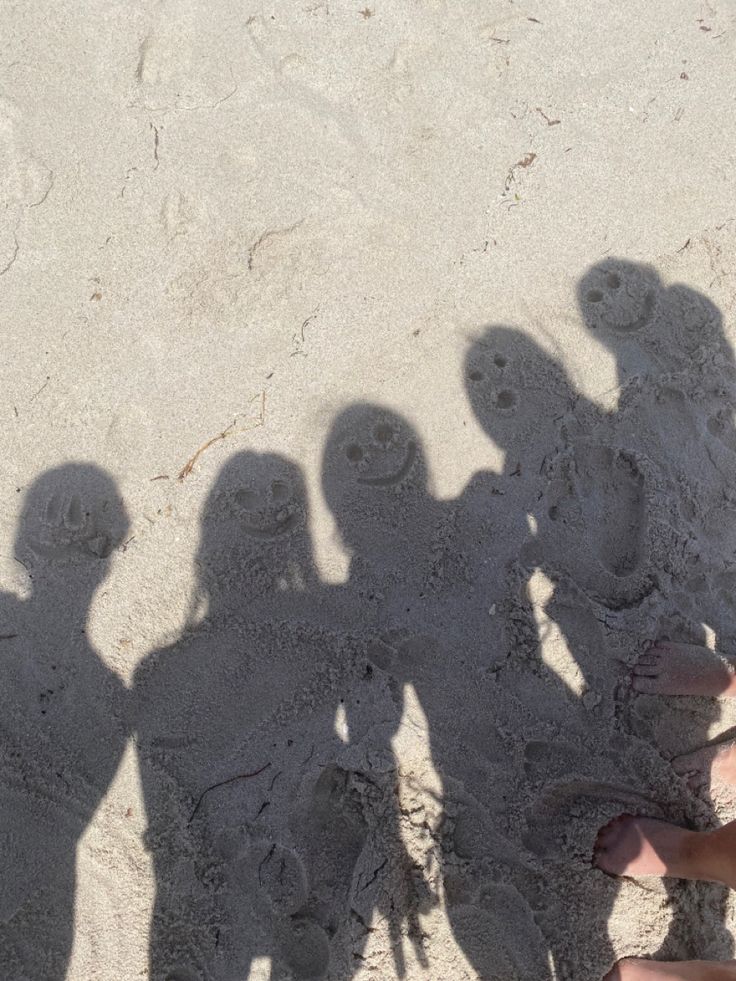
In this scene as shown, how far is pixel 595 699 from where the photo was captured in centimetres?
197

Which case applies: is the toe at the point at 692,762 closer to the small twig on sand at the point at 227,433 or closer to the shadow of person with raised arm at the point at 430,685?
the shadow of person with raised arm at the point at 430,685

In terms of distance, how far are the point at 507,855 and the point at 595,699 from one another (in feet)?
1.68

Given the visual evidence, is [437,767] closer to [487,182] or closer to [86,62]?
[487,182]

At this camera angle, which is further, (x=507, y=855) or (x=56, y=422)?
(x=56, y=422)

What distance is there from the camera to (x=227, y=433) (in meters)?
1.99

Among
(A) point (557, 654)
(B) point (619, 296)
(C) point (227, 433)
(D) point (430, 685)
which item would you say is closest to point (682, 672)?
(A) point (557, 654)

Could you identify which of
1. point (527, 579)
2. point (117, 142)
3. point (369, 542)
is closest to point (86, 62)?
point (117, 142)

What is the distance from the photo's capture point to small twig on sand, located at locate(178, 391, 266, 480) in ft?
6.46

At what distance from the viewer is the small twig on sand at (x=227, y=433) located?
1.97m

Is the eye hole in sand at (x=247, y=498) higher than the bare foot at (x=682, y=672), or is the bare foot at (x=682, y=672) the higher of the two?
the eye hole in sand at (x=247, y=498)

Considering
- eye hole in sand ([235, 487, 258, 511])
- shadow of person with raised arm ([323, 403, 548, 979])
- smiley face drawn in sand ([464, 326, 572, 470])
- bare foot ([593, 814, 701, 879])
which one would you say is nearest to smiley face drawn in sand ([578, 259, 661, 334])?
smiley face drawn in sand ([464, 326, 572, 470])

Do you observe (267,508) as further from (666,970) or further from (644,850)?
(666,970)

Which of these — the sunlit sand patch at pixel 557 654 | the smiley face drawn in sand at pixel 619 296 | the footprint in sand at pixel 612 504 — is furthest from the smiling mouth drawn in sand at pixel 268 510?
the smiley face drawn in sand at pixel 619 296

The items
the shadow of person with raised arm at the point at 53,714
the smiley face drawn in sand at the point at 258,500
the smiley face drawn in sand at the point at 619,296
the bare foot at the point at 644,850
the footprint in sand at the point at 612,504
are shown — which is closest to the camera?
the shadow of person with raised arm at the point at 53,714
